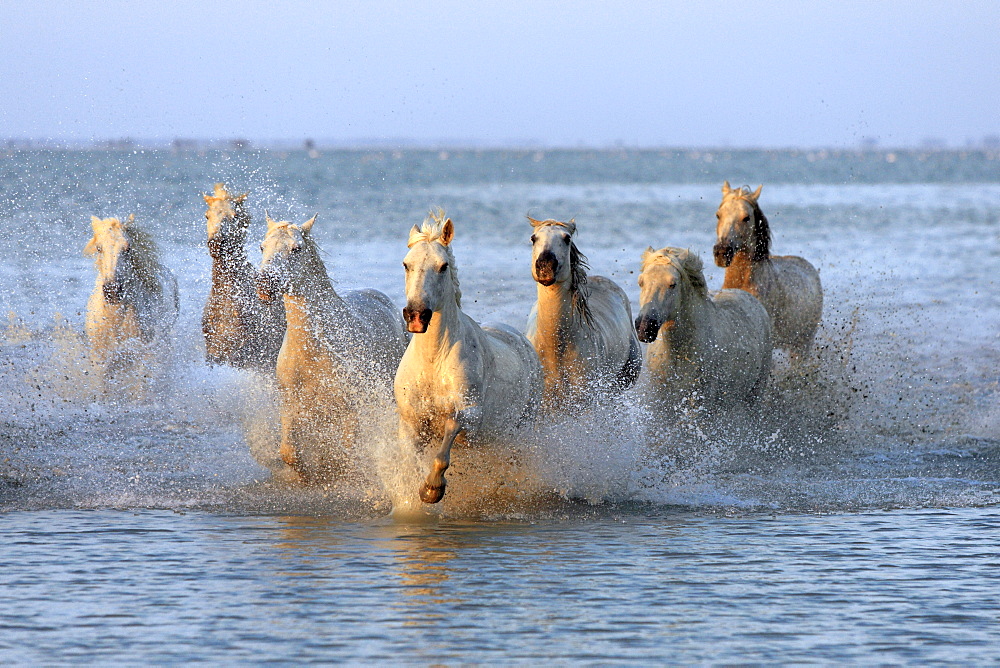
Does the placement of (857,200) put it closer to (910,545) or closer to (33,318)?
(33,318)

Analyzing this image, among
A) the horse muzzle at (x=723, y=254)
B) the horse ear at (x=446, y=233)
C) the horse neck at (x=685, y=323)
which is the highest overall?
the horse ear at (x=446, y=233)

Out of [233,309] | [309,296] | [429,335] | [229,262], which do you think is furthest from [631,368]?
[229,262]

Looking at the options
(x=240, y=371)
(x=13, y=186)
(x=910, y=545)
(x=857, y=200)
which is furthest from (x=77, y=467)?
(x=857, y=200)

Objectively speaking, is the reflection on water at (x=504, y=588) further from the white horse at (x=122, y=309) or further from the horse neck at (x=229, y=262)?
the white horse at (x=122, y=309)

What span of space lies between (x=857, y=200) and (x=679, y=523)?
154 ft

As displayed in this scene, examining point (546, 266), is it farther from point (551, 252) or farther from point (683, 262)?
point (683, 262)

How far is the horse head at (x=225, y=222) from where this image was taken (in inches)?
427

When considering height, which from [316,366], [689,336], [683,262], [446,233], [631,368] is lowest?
[631,368]

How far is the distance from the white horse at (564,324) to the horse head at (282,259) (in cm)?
143

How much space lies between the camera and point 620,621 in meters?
5.88

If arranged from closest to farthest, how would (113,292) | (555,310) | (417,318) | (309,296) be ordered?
(417,318)
(309,296)
(555,310)
(113,292)

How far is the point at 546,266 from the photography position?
8547mm

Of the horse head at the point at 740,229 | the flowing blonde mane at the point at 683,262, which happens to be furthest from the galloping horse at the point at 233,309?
the horse head at the point at 740,229

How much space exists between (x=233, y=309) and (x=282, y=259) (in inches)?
114
